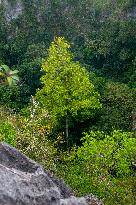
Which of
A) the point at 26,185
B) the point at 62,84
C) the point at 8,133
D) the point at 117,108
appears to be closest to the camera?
the point at 26,185

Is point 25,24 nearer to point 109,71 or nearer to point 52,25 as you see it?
point 52,25

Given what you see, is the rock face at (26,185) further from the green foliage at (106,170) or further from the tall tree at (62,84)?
the tall tree at (62,84)

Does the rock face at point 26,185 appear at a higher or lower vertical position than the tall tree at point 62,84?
lower

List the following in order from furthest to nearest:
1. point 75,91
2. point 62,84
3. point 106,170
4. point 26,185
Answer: point 75,91 < point 62,84 < point 106,170 < point 26,185

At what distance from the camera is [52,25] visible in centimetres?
6388

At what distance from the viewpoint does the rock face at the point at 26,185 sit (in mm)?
18078

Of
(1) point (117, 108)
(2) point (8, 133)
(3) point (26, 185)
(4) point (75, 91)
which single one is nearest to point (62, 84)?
(4) point (75, 91)

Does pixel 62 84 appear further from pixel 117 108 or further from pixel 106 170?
pixel 106 170

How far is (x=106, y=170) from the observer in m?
28.2

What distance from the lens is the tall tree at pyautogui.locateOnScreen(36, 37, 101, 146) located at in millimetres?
36531

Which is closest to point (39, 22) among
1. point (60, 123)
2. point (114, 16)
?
point (114, 16)

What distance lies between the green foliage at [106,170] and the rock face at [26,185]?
4174mm

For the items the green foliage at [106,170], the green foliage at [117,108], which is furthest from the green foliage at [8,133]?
the green foliage at [117,108]

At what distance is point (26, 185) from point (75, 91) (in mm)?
18626
